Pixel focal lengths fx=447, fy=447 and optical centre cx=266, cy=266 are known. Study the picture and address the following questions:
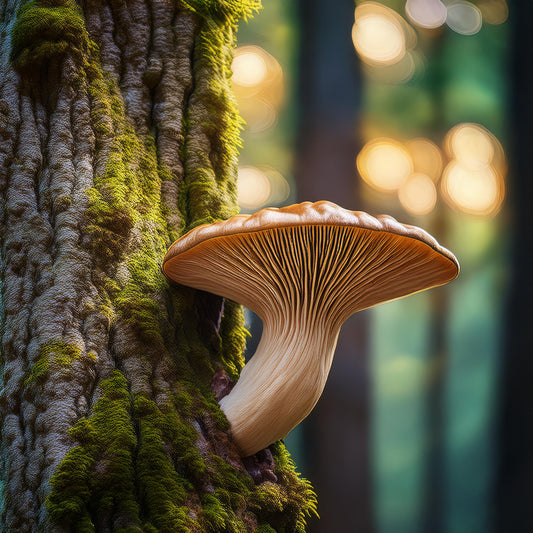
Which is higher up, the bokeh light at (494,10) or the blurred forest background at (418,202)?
the bokeh light at (494,10)

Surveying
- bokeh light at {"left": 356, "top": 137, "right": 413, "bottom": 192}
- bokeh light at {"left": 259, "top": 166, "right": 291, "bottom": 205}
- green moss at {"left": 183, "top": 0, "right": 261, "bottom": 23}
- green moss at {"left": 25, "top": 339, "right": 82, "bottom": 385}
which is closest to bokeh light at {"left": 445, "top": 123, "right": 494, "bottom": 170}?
bokeh light at {"left": 356, "top": 137, "right": 413, "bottom": 192}

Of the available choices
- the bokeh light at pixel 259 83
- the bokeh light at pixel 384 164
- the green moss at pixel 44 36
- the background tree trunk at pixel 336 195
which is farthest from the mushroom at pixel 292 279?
the bokeh light at pixel 259 83

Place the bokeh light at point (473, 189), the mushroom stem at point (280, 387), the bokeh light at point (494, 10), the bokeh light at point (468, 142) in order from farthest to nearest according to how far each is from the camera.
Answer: the bokeh light at point (468, 142) < the bokeh light at point (494, 10) < the bokeh light at point (473, 189) < the mushroom stem at point (280, 387)

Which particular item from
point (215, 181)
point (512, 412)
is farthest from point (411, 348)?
point (215, 181)

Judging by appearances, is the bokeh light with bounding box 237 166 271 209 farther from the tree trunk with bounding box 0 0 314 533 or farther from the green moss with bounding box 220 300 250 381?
the green moss with bounding box 220 300 250 381

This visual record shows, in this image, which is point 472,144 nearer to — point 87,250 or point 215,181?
point 215,181

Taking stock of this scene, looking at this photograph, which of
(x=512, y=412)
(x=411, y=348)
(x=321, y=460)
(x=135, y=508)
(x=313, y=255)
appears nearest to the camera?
(x=135, y=508)

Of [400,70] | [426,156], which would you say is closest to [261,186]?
[426,156]

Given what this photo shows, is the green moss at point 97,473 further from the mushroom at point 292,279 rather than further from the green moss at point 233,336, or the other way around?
the green moss at point 233,336
